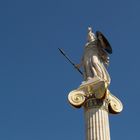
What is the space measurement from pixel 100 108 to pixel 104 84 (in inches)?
52.0

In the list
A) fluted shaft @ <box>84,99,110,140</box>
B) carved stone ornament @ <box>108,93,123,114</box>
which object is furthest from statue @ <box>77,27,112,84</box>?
fluted shaft @ <box>84,99,110,140</box>

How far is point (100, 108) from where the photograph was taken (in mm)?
24203

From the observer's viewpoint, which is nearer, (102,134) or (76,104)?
(102,134)

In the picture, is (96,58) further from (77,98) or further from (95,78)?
(77,98)

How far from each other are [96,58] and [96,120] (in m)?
4.13

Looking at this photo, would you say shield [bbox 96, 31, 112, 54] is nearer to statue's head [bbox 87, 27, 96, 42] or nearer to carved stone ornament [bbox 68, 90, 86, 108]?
statue's head [bbox 87, 27, 96, 42]

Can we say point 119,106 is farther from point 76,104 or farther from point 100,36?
point 100,36

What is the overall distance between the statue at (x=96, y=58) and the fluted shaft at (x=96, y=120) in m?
1.68

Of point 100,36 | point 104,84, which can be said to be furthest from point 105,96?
point 100,36

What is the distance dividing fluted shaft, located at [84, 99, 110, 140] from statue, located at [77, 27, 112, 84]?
168cm

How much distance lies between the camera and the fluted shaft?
2323 cm

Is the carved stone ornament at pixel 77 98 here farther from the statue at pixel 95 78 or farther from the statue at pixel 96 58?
the statue at pixel 96 58

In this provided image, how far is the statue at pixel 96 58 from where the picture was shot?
2577 cm

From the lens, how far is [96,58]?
86.3ft
